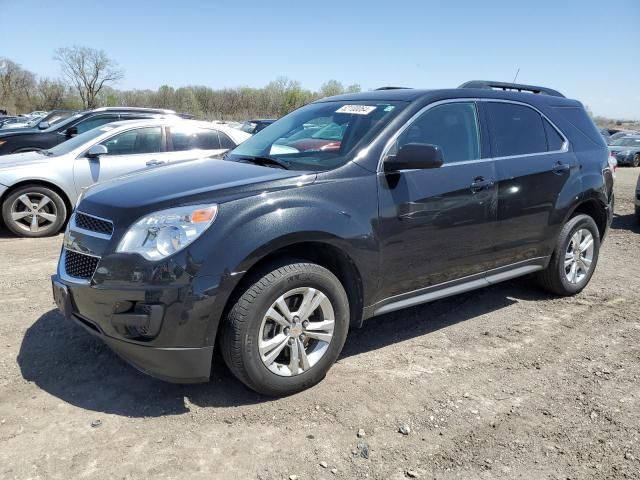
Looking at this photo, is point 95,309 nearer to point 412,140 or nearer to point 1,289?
point 412,140

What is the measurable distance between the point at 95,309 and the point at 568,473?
2.54m

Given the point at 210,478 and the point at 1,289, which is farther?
the point at 1,289

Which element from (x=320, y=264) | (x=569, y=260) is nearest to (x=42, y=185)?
(x=320, y=264)

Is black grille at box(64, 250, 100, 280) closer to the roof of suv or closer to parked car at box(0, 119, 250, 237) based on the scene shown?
the roof of suv

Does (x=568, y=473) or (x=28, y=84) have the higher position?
(x=28, y=84)

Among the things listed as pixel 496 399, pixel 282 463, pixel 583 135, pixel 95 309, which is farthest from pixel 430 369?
pixel 583 135

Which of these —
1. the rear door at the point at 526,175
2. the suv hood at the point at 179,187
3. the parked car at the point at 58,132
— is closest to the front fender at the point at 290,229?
the suv hood at the point at 179,187

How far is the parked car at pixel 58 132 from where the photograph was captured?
8984 millimetres

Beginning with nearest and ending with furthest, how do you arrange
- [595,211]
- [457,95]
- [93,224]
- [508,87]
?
[93,224] → [457,95] → [508,87] → [595,211]

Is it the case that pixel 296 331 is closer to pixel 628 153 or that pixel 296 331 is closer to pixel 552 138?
pixel 552 138

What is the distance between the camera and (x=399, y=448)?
268 cm

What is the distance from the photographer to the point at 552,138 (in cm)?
464

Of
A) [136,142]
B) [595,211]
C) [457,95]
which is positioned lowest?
[595,211]

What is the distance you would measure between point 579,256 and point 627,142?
2505 cm
